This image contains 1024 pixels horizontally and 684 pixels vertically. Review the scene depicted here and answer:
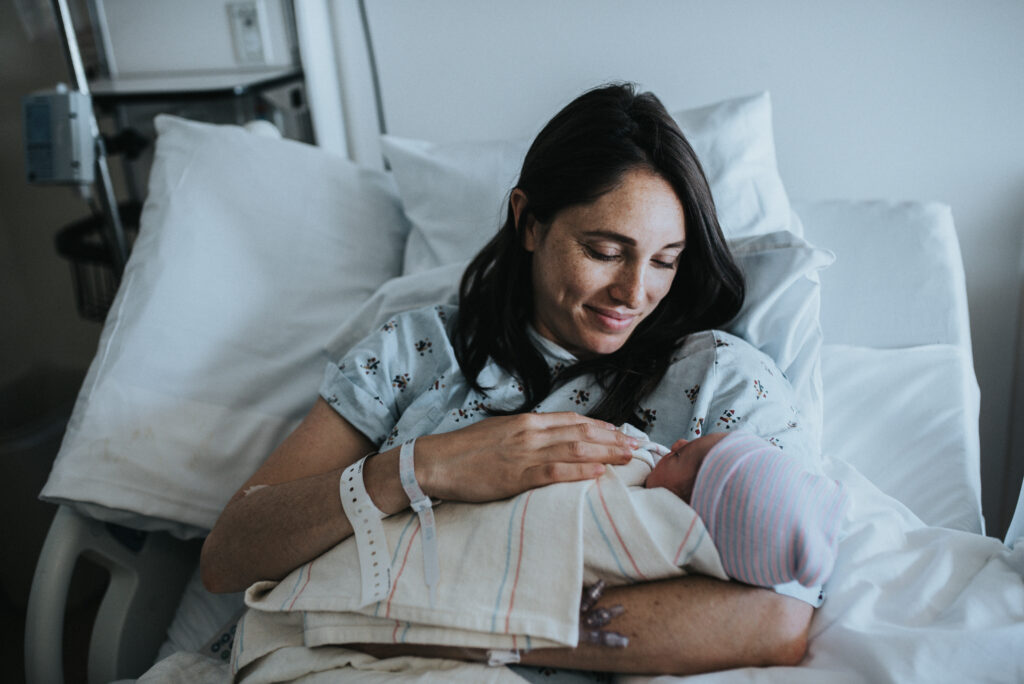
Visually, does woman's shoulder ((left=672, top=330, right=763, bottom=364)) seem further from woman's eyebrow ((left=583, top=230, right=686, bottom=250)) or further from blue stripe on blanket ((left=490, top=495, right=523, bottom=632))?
blue stripe on blanket ((left=490, top=495, right=523, bottom=632))

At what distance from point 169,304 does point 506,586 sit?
100 cm

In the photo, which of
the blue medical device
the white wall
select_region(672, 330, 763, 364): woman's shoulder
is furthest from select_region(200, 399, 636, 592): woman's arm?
the white wall

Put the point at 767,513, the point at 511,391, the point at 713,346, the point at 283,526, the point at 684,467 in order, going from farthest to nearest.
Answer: the point at 511,391 → the point at 713,346 → the point at 283,526 → the point at 684,467 → the point at 767,513

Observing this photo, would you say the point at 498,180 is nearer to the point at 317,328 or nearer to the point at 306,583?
the point at 317,328

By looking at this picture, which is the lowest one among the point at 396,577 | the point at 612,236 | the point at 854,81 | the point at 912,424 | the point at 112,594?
the point at 112,594

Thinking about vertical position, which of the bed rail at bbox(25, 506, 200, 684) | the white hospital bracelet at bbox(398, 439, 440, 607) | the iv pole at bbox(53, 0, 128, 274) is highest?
the iv pole at bbox(53, 0, 128, 274)

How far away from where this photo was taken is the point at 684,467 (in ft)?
2.91

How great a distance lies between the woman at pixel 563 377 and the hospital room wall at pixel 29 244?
206cm

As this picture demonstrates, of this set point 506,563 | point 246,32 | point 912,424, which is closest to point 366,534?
point 506,563

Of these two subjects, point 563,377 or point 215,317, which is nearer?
point 563,377

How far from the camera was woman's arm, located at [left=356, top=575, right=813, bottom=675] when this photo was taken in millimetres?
833

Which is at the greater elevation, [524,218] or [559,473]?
[524,218]

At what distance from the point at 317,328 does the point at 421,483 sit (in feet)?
2.34

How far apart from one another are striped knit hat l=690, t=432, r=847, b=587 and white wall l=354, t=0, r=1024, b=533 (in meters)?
1.10
